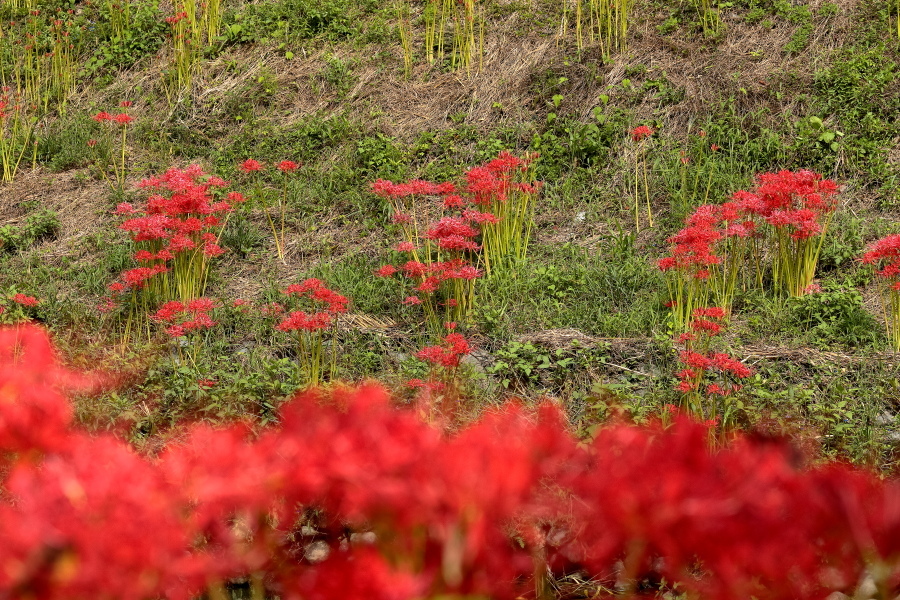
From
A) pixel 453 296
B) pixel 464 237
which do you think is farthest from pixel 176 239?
pixel 464 237

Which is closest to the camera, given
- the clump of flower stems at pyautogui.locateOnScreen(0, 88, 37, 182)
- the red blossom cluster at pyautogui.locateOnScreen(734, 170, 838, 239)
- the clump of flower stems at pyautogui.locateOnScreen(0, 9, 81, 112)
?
the red blossom cluster at pyautogui.locateOnScreen(734, 170, 838, 239)

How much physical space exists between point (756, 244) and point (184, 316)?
3.18 metres

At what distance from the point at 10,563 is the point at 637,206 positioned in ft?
17.5

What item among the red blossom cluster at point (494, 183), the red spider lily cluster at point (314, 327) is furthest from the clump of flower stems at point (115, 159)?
the red blossom cluster at point (494, 183)

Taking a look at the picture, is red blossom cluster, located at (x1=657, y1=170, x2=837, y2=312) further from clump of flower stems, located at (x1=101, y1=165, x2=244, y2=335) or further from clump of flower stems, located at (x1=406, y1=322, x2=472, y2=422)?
clump of flower stems, located at (x1=101, y1=165, x2=244, y2=335)

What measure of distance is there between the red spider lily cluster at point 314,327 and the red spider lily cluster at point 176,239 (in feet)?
1.74

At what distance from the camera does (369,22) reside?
8.27m

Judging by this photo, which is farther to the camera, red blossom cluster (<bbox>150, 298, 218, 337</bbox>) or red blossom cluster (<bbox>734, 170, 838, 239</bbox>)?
red blossom cluster (<bbox>734, 170, 838, 239</bbox>)

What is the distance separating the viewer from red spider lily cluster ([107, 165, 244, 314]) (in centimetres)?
466

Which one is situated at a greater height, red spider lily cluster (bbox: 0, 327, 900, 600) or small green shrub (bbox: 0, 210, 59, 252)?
red spider lily cluster (bbox: 0, 327, 900, 600)

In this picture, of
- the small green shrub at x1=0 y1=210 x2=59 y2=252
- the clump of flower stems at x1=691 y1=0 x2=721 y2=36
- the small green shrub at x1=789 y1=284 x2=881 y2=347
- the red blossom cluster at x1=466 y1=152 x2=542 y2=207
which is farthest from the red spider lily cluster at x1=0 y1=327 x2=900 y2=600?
the clump of flower stems at x1=691 y1=0 x2=721 y2=36

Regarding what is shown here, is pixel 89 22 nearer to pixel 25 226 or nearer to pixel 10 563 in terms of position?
pixel 25 226

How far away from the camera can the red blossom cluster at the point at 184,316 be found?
4152mm

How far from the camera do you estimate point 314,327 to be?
155 inches
